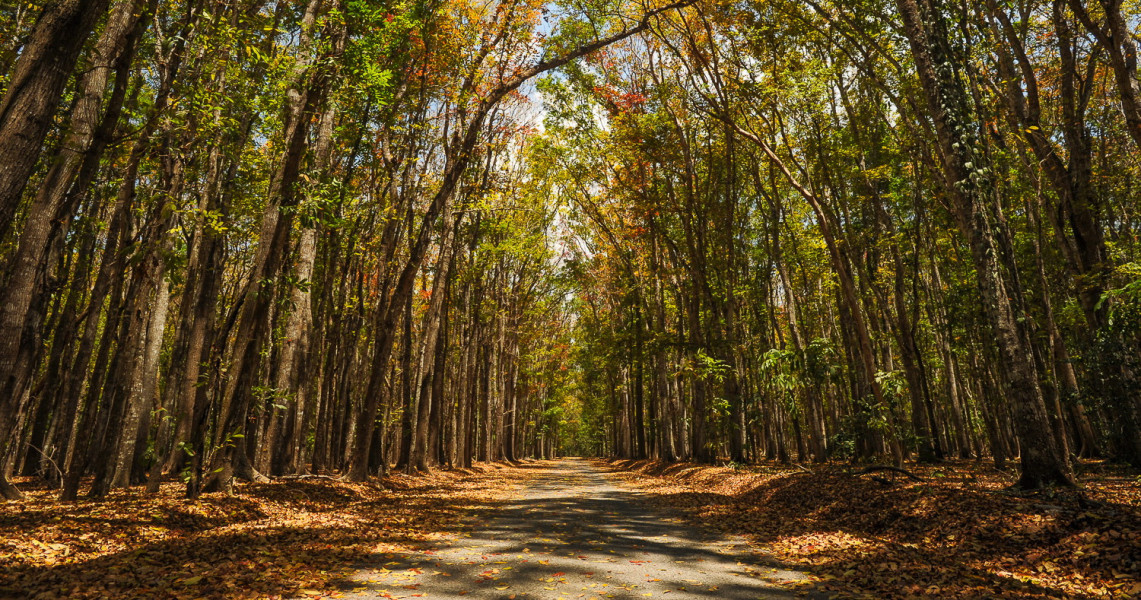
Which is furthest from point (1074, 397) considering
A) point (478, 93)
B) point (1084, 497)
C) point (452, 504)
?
point (478, 93)

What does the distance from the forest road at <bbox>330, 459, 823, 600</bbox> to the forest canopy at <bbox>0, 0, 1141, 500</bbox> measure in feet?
13.9

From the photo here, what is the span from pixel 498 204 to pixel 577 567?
19475mm

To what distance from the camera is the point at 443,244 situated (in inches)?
744

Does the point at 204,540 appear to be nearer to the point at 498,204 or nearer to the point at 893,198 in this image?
the point at 498,204

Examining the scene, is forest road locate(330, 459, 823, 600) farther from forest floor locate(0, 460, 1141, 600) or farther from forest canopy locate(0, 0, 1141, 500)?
forest canopy locate(0, 0, 1141, 500)

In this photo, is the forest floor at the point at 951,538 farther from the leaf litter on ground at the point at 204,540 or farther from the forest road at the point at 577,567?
the leaf litter on ground at the point at 204,540

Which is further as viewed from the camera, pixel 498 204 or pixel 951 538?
pixel 498 204

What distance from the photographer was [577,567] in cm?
605

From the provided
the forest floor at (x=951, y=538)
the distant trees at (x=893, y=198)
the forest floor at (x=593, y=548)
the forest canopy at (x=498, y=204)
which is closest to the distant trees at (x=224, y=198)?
the forest canopy at (x=498, y=204)

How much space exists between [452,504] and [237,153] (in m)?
9.48

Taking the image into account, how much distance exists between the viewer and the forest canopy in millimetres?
8203

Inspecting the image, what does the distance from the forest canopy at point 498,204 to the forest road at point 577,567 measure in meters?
4.23

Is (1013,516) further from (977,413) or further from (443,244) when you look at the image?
(977,413)

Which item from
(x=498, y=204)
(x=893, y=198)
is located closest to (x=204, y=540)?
(x=498, y=204)
